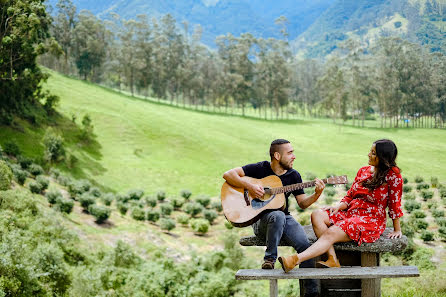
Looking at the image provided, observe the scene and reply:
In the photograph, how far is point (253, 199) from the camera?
14.9 feet

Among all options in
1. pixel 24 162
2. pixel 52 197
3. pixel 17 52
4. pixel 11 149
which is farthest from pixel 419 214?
pixel 17 52

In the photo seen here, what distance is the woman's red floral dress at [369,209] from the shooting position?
14.0 feet

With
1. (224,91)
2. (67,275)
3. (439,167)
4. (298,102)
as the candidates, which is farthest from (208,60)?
(67,275)

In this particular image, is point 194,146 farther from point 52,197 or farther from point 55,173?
point 52,197

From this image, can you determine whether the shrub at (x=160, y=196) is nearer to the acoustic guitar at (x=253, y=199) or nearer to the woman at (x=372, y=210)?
the acoustic guitar at (x=253, y=199)

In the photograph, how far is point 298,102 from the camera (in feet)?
295

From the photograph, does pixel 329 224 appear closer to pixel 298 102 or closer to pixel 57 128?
pixel 57 128

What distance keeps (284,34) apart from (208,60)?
1564 centimetres

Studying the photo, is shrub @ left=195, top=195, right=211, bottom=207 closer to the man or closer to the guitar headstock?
the man

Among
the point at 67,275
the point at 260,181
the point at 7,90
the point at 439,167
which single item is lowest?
the point at 67,275

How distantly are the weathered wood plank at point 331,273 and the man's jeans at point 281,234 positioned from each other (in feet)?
0.73

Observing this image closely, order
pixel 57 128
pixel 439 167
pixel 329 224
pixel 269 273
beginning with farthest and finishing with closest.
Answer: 1. pixel 57 128
2. pixel 439 167
3. pixel 329 224
4. pixel 269 273

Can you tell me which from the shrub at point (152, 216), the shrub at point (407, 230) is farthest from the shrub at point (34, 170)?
the shrub at point (407, 230)

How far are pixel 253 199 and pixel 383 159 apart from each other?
149 cm
